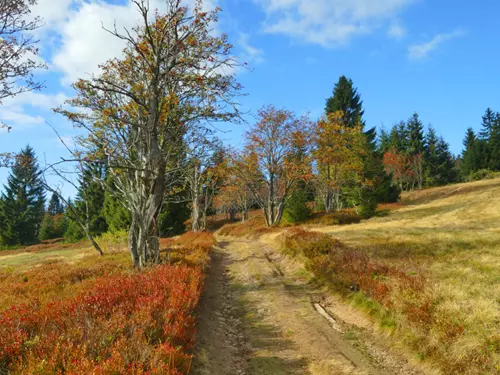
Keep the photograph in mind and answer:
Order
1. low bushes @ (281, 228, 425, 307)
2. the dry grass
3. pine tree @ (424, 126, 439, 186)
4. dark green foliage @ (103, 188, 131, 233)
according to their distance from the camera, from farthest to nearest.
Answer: pine tree @ (424, 126, 439, 186) < dark green foliage @ (103, 188, 131, 233) < low bushes @ (281, 228, 425, 307) < the dry grass

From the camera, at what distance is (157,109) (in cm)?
1118

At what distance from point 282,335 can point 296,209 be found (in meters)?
26.3

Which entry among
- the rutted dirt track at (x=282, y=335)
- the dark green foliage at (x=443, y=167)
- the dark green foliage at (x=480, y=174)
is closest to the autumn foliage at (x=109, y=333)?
the rutted dirt track at (x=282, y=335)

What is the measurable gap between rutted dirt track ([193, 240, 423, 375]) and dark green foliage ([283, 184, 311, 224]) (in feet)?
70.5

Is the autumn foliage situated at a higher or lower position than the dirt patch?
higher

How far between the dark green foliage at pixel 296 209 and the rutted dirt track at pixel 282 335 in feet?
70.5

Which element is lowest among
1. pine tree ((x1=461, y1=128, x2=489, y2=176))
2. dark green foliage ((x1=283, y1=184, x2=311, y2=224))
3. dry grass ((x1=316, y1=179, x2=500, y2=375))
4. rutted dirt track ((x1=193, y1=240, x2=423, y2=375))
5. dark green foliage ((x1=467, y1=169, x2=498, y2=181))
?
rutted dirt track ((x1=193, y1=240, x2=423, y2=375))

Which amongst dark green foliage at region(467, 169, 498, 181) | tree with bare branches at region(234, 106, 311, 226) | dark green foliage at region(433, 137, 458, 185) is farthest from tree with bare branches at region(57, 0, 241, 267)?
dark green foliage at region(433, 137, 458, 185)

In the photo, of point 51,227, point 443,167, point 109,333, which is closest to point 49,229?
point 51,227

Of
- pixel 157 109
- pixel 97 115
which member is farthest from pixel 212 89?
pixel 97 115

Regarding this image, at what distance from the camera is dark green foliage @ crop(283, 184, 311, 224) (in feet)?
107

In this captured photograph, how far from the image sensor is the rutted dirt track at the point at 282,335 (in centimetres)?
542

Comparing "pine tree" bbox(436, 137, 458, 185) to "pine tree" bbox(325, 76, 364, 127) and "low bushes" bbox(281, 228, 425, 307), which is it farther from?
"low bushes" bbox(281, 228, 425, 307)

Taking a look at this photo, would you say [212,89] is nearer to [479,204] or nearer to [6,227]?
[479,204]
